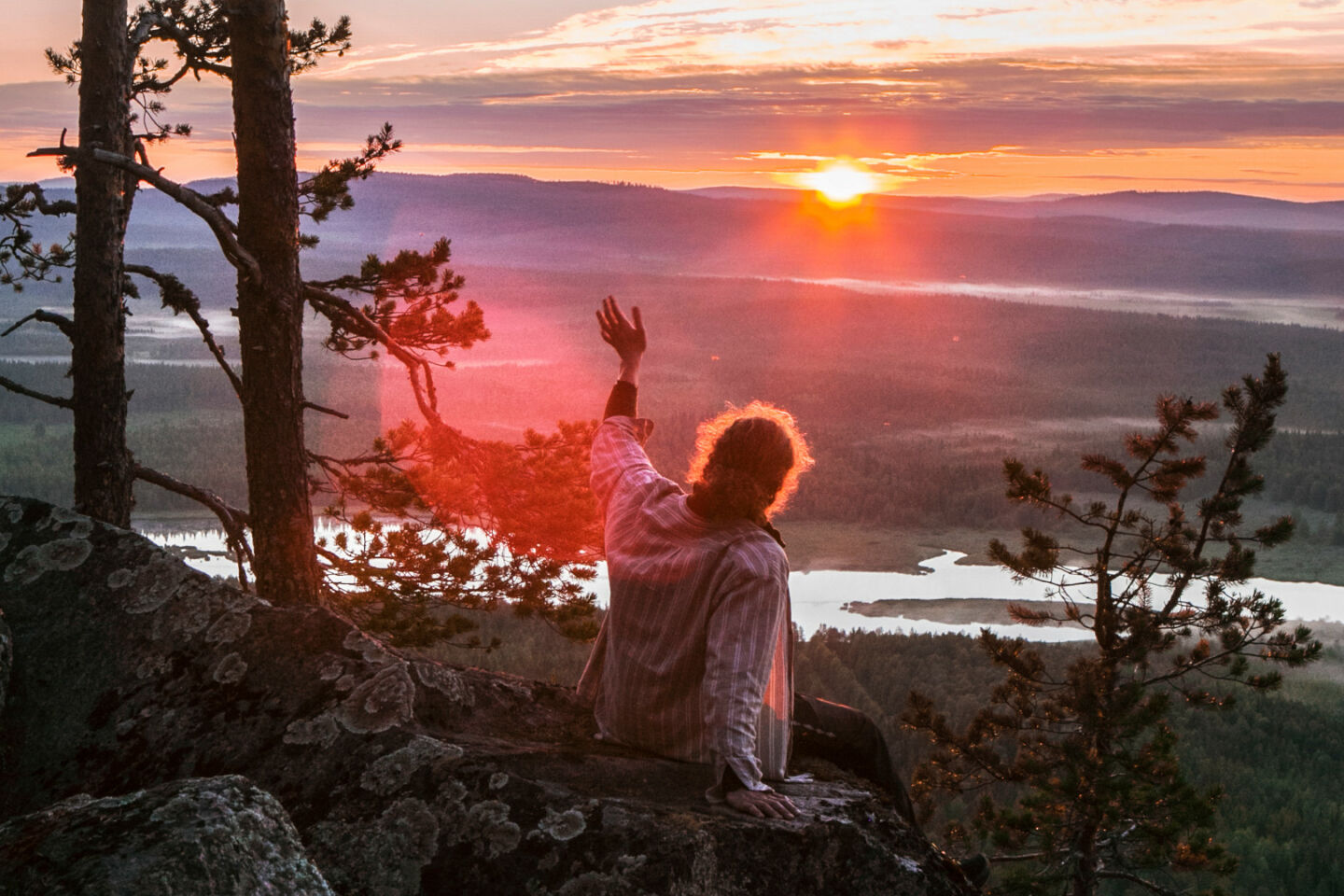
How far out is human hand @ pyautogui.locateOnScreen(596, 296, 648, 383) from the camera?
5.04 meters

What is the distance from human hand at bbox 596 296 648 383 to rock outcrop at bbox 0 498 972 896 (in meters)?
1.55

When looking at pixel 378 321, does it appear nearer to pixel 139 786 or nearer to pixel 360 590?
pixel 360 590

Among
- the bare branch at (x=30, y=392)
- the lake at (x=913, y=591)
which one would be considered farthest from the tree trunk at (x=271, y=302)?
the lake at (x=913, y=591)

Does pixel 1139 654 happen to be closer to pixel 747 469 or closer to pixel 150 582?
pixel 747 469

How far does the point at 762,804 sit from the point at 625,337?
7.39 feet

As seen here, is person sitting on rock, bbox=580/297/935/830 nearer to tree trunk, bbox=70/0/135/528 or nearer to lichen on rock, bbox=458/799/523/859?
lichen on rock, bbox=458/799/523/859

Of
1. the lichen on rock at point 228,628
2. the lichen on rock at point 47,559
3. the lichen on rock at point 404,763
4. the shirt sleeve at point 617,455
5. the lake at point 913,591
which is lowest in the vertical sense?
the lake at point 913,591

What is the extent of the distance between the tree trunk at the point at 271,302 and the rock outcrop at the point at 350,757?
3.99m

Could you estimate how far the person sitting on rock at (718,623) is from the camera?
389cm

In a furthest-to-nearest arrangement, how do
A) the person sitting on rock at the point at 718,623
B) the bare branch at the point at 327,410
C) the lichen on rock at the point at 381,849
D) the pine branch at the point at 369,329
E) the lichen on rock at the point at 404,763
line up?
the pine branch at the point at 369,329 < the bare branch at the point at 327,410 < the person sitting on rock at the point at 718,623 < the lichen on rock at the point at 404,763 < the lichen on rock at the point at 381,849

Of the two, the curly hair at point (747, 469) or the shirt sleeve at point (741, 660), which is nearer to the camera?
the shirt sleeve at point (741, 660)

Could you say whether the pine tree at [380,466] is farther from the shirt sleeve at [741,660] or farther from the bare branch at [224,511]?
the shirt sleeve at [741,660]

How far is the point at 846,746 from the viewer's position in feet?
15.9

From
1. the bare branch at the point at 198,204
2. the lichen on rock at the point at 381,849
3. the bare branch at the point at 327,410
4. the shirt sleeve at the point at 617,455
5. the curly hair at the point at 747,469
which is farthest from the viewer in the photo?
the bare branch at the point at 327,410
